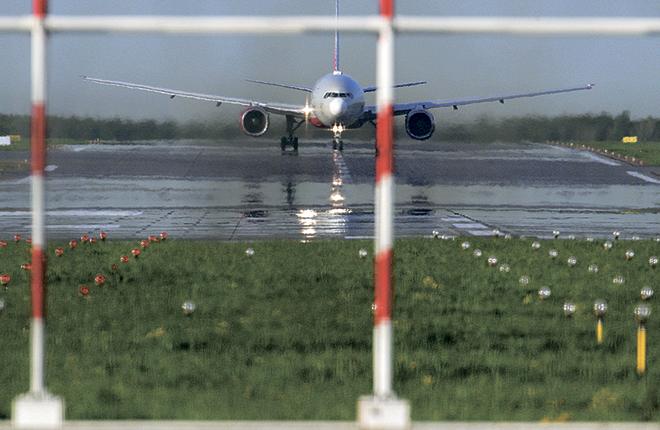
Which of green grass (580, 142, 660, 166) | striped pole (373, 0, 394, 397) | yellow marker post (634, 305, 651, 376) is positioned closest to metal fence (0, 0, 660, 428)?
striped pole (373, 0, 394, 397)

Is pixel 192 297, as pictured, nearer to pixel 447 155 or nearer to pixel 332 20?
pixel 332 20

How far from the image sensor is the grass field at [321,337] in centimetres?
1051

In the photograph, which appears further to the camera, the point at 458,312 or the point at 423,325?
the point at 458,312

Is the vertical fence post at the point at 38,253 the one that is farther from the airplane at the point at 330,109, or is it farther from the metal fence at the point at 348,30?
the airplane at the point at 330,109

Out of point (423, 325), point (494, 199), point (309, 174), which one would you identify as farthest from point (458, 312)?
point (309, 174)

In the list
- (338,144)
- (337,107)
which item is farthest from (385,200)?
(338,144)

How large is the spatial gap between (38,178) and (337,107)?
54.5m

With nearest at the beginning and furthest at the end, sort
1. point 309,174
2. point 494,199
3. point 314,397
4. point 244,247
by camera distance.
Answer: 1. point 314,397
2. point 244,247
3. point 494,199
4. point 309,174

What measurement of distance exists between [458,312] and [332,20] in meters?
7.49

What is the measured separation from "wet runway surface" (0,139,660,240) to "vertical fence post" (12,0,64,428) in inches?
670

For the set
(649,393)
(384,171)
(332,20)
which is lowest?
(649,393)

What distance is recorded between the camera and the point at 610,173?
5072 centimetres

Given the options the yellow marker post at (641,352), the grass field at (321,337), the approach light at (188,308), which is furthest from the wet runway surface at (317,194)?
Result: the yellow marker post at (641,352)

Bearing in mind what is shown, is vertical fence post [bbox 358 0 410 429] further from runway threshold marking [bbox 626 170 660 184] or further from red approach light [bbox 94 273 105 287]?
runway threshold marking [bbox 626 170 660 184]
